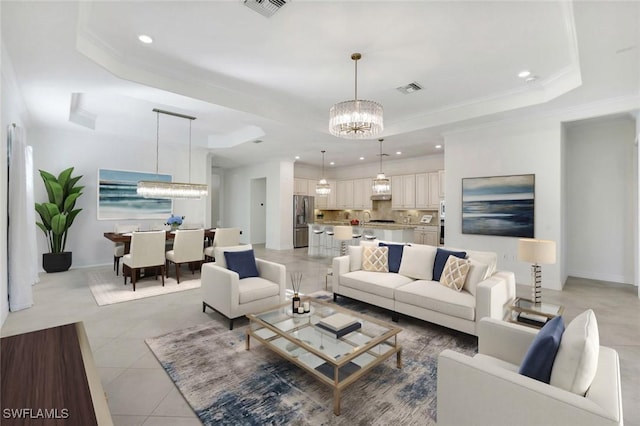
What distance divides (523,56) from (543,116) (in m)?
1.85

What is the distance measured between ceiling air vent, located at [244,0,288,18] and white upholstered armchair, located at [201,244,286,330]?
101 inches

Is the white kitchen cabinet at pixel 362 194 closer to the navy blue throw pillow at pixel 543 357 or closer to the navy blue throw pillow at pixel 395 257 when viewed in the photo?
the navy blue throw pillow at pixel 395 257

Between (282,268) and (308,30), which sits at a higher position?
(308,30)

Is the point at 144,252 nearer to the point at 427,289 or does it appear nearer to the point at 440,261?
the point at 427,289

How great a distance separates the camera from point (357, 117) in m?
3.14

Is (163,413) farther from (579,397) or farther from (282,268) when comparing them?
(579,397)

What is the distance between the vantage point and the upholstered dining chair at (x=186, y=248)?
496cm

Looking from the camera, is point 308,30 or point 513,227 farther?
point 513,227

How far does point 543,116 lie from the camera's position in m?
4.67

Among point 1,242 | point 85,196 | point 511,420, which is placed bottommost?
point 511,420

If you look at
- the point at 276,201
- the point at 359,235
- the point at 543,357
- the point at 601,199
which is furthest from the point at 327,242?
the point at 543,357

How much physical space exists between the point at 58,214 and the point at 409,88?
663 centimetres

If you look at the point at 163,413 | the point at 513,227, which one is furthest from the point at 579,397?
the point at 513,227

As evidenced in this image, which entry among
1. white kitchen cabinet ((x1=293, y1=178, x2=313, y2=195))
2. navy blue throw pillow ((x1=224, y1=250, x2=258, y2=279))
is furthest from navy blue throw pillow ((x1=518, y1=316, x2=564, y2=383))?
white kitchen cabinet ((x1=293, y1=178, x2=313, y2=195))
